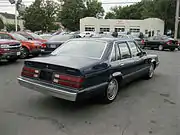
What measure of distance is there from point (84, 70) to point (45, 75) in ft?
3.00

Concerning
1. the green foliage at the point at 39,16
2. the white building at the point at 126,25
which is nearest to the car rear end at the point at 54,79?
the white building at the point at 126,25

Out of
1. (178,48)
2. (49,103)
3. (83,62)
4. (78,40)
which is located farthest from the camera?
(178,48)

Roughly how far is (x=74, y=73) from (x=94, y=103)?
46.8 inches

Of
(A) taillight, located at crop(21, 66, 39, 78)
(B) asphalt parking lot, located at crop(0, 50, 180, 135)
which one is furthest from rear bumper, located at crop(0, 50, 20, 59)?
(A) taillight, located at crop(21, 66, 39, 78)

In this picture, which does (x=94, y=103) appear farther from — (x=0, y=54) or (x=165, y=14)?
(x=165, y=14)

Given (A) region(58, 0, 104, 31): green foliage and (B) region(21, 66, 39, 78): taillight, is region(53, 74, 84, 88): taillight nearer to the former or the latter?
(B) region(21, 66, 39, 78): taillight

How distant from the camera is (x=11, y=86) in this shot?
254 inches

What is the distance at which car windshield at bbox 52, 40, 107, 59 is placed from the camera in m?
5.18

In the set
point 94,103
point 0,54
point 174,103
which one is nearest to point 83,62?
point 94,103

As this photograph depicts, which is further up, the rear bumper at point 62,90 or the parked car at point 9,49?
the parked car at point 9,49

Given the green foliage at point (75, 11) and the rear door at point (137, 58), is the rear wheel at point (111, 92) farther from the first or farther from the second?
the green foliage at point (75, 11)

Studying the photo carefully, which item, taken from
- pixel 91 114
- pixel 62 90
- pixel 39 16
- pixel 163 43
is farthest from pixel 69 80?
pixel 39 16

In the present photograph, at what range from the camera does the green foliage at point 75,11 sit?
216 ft

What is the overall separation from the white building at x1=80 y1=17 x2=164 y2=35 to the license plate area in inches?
1771
